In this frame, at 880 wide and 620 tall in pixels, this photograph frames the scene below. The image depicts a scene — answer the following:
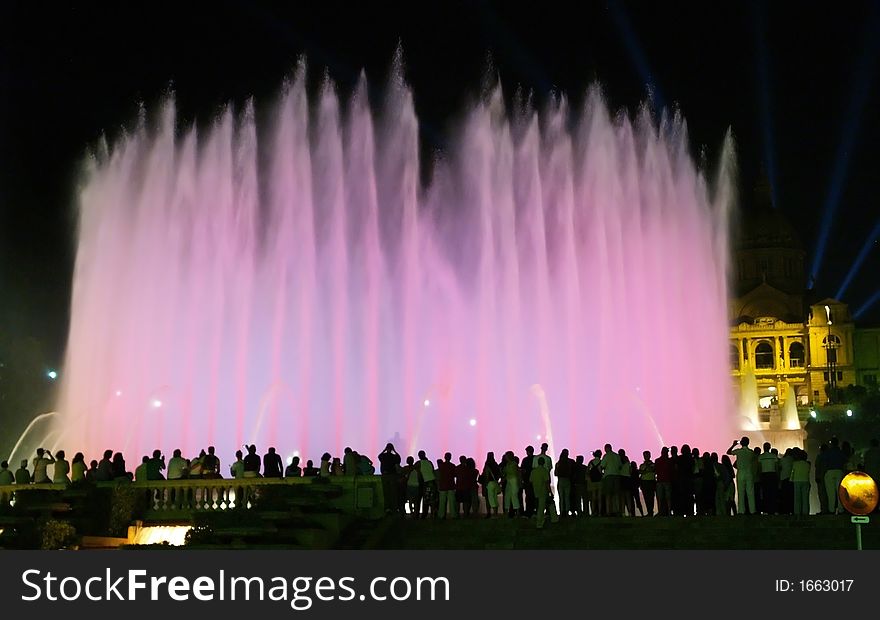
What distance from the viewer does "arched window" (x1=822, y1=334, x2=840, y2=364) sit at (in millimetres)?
111688

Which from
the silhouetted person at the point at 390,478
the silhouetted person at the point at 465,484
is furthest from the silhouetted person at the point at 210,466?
the silhouetted person at the point at 465,484

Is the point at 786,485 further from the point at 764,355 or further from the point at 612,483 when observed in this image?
the point at 764,355

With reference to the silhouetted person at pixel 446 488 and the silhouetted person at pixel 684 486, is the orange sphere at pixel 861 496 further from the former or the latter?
the silhouetted person at pixel 446 488

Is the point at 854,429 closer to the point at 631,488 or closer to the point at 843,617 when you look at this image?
the point at 631,488

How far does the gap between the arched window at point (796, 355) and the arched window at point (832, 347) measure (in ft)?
6.28

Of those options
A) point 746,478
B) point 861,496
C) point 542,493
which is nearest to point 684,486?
point 746,478

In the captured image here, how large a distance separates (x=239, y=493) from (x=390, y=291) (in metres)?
17.4

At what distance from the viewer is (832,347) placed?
112 m

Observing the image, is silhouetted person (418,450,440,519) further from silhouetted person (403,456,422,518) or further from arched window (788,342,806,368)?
arched window (788,342,806,368)

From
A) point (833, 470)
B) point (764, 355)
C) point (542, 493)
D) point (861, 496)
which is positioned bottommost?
point (861, 496)

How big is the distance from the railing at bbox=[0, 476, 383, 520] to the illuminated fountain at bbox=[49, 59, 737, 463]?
41.3 feet

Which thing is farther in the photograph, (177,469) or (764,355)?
(764,355)

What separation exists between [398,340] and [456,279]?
2606 mm

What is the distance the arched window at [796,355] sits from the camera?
368ft
